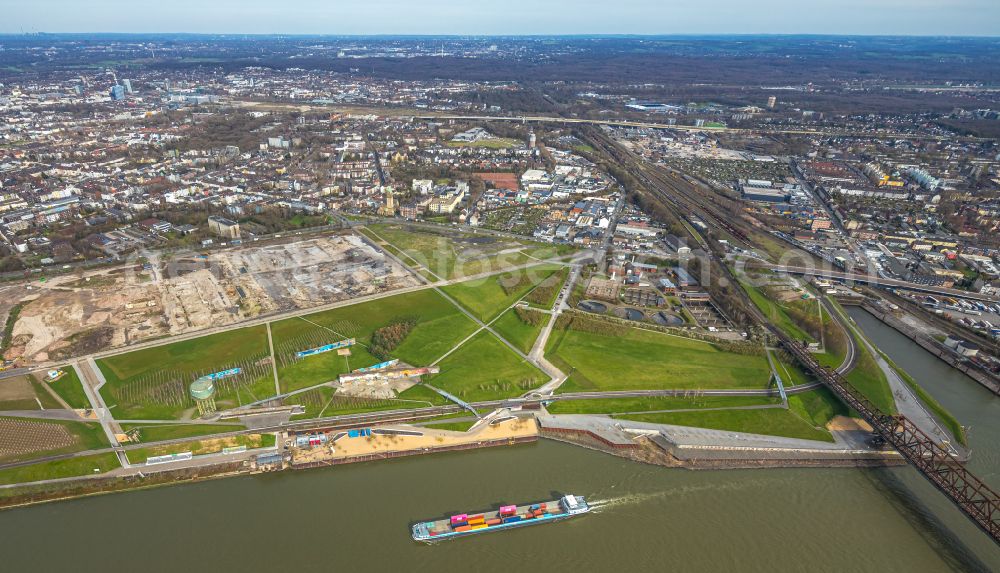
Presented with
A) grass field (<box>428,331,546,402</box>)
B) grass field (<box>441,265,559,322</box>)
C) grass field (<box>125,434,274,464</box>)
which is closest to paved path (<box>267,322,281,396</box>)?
grass field (<box>125,434,274,464</box>)

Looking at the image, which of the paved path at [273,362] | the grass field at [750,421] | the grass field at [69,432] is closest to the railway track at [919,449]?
the grass field at [750,421]

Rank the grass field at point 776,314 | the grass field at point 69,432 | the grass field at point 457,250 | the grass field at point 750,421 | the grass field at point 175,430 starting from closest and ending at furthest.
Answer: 1. the grass field at point 69,432
2. the grass field at point 175,430
3. the grass field at point 750,421
4. the grass field at point 776,314
5. the grass field at point 457,250

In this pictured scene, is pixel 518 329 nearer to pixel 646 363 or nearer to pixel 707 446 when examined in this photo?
pixel 646 363

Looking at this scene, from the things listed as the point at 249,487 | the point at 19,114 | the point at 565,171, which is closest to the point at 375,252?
the point at 249,487

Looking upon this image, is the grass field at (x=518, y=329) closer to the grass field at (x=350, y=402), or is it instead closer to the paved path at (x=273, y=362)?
the grass field at (x=350, y=402)

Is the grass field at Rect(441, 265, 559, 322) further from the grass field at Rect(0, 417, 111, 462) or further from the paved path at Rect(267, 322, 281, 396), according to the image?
the grass field at Rect(0, 417, 111, 462)
